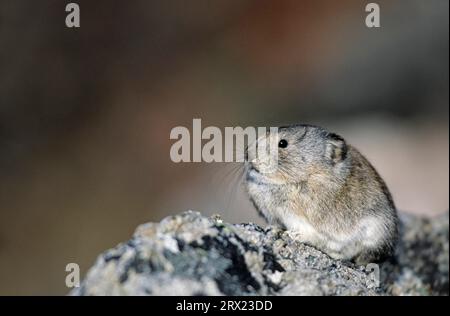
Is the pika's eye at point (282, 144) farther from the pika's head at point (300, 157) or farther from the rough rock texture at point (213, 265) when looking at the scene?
the rough rock texture at point (213, 265)

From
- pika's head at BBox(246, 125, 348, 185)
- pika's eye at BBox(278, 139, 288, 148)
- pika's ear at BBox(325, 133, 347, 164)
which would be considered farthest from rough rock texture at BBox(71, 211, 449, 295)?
pika's ear at BBox(325, 133, 347, 164)

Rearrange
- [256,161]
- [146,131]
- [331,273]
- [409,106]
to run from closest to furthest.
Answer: [331,273], [256,161], [409,106], [146,131]

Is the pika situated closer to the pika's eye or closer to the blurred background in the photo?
the pika's eye

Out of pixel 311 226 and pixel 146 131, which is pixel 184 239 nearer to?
pixel 311 226

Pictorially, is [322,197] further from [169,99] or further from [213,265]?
[169,99]

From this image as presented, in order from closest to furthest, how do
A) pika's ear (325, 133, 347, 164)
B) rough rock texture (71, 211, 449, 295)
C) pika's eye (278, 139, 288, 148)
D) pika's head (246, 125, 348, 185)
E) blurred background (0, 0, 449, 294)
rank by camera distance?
rough rock texture (71, 211, 449, 295), pika's head (246, 125, 348, 185), pika's eye (278, 139, 288, 148), pika's ear (325, 133, 347, 164), blurred background (0, 0, 449, 294)

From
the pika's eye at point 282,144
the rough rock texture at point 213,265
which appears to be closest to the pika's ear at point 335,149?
the pika's eye at point 282,144

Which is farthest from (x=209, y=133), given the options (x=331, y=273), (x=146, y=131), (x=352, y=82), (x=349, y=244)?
(x=331, y=273)
